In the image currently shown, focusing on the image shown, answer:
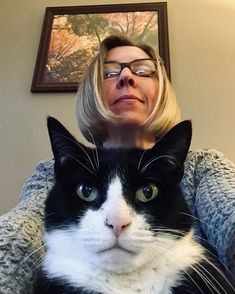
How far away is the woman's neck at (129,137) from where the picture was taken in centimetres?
121

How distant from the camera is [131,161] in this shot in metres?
0.72

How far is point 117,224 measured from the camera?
584 millimetres

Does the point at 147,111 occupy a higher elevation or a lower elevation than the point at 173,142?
higher

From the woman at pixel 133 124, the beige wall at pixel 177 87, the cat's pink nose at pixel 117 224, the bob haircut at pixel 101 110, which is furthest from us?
the beige wall at pixel 177 87

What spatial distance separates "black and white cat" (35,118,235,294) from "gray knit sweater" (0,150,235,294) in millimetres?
48

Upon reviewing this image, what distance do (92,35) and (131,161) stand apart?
3.81 ft

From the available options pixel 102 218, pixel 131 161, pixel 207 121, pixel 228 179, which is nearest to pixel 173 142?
pixel 131 161

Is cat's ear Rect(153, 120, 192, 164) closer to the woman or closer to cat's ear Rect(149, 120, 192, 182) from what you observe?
cat's ear Rect(149, 120, 192, 182)

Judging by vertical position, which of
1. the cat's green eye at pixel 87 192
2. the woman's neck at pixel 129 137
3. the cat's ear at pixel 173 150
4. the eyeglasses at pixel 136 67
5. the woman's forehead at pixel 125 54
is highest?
the woman's forehead at pixel 125 54

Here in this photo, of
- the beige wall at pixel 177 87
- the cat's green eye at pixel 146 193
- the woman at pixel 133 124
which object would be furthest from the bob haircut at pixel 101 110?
the cat's green eye at pixel 146 193

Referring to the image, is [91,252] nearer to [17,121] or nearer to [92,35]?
[17,121]

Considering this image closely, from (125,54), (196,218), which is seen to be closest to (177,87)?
(125,54)

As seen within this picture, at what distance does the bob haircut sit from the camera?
46.3 inches

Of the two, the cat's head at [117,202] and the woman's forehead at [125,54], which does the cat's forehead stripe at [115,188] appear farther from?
the woman's forehead at [125,54]
